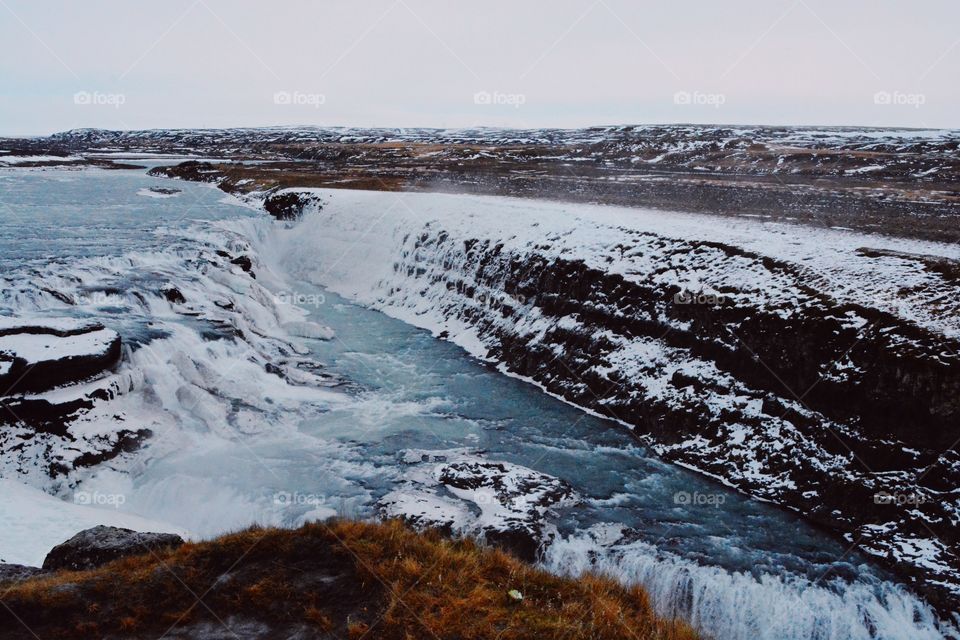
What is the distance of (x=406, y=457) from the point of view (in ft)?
54.8

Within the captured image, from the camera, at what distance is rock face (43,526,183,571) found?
32.7 feet

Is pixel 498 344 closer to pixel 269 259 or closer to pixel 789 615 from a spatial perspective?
pixel 789 615

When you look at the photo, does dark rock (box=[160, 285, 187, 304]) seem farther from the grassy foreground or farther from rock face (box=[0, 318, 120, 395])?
the grassy foreground

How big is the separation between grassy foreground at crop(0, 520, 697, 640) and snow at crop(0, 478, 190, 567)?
321 cm

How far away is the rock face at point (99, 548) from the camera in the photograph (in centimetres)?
998

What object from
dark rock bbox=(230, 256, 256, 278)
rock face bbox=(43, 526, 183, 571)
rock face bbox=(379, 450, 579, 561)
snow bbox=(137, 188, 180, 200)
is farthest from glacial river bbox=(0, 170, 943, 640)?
snow bbox=(137, 188, 180, 200)

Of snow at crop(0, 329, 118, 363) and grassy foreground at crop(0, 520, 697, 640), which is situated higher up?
snow at crop(0, 329, 118, 363)

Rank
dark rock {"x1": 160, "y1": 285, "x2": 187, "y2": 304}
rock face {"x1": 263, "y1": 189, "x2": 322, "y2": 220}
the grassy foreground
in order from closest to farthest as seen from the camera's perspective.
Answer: the grassy foreground
dark rock {"x1": 160, "y1": 285, "x2": 187, "y2": 304}
rock face {"x1": 263, "y1": 189, "x2": 322, "y2": 220}

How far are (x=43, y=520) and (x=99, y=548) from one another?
3.91 metres

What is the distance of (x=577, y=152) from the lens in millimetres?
112000

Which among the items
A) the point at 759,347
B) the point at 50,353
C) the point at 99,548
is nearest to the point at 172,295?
the point at 50,353

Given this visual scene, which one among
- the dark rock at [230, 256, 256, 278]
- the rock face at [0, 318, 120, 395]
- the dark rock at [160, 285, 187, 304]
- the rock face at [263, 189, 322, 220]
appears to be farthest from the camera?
the rock face at [263, 189, 322, 220]

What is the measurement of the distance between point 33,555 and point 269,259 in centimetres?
3289

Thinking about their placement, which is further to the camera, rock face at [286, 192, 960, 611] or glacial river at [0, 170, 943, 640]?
rock face at [286, 192, 960, 611]
